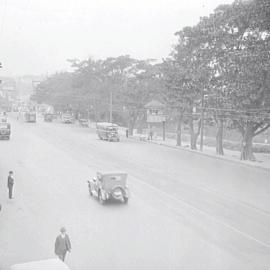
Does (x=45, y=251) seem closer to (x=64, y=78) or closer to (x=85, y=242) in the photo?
(x=85, y=242)

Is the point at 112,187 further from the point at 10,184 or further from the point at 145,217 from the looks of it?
the point at 10,184

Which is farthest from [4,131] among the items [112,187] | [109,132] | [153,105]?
[112,187]

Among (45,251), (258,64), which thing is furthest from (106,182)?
(258,64)

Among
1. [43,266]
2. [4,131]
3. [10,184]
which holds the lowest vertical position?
[10,184]

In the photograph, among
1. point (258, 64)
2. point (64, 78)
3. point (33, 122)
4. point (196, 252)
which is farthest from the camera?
point (64, 78)

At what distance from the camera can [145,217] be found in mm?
20312

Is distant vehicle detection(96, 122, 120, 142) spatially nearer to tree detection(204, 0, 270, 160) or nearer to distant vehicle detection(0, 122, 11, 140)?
distant vehicle detection(0, 122, 11, 140)

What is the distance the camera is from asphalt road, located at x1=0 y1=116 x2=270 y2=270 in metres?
15.3

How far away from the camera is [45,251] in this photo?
15852 millimetres

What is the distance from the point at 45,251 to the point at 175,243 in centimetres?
456

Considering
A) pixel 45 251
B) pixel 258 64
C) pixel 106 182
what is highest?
pixel 258 64

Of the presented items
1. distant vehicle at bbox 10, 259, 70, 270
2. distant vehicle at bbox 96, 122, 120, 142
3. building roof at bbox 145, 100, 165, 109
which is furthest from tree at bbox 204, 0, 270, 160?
distant vehicle at bbox 10, 259, 70, 270

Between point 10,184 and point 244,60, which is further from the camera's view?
point 244,60

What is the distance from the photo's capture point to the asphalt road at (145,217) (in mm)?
15266
